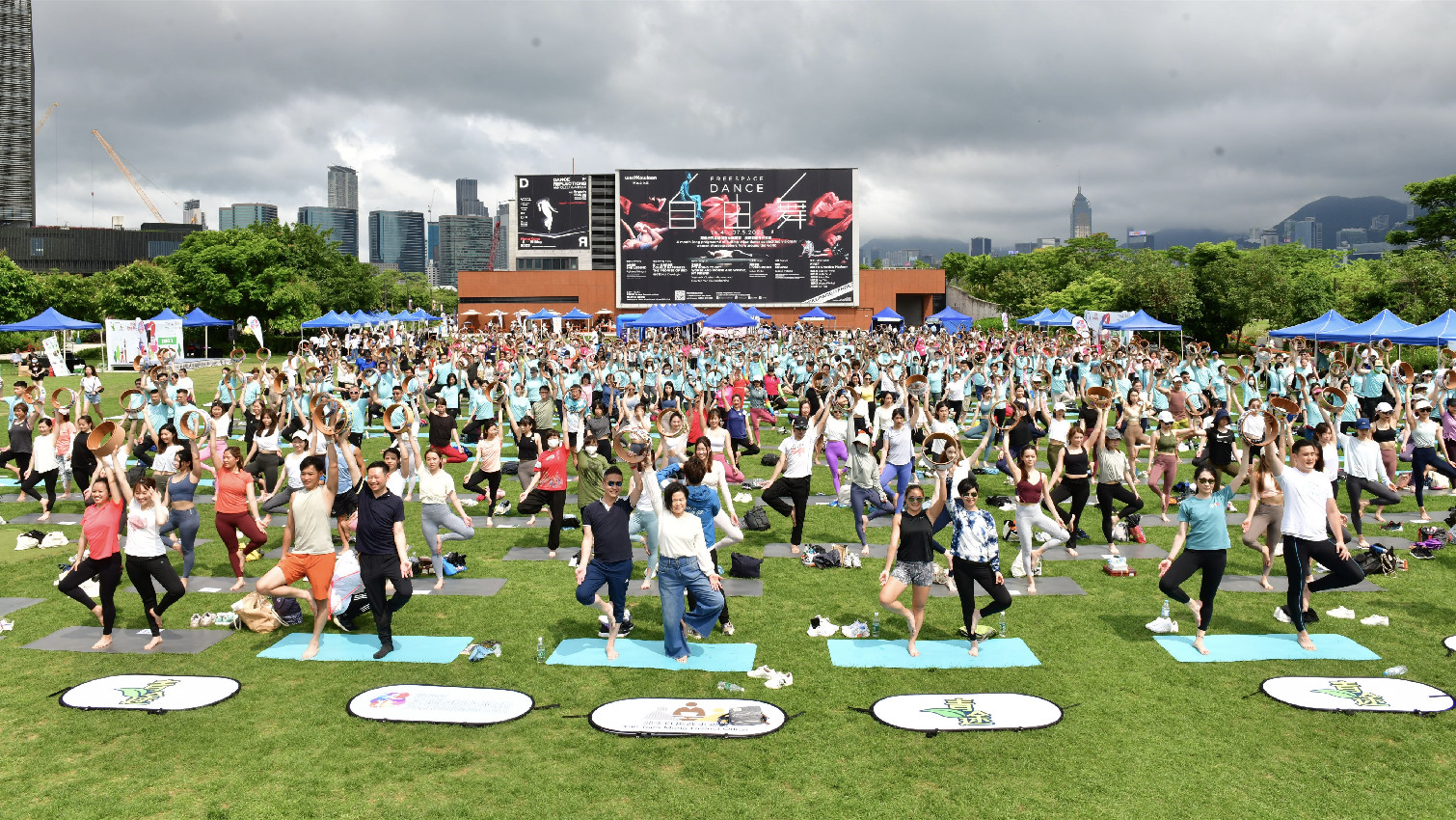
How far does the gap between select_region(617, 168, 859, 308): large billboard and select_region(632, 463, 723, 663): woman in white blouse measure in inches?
2259

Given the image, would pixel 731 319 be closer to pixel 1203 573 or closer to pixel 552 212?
pixel 1203 573

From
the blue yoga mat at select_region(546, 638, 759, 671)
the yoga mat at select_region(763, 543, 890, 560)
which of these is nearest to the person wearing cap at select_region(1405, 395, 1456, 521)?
the yoga mat at select_region(763, 543, 890, 560)

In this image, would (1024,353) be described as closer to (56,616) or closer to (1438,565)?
(1438,565)

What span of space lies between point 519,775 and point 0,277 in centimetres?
5310

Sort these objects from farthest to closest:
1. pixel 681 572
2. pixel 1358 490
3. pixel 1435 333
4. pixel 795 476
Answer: pixel 1435 333 → pixel 795 476 → pixel 1358 490 → pixel 681 572

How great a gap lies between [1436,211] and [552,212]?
5856 centimetres

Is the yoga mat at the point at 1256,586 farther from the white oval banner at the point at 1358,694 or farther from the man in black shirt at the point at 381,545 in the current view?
the man in black shirt at the point at 381,545

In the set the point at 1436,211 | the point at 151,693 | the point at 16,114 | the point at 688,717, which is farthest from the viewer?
the point at 16,114

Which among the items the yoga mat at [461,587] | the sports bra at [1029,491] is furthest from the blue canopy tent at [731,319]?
the sports bra at [1029,491]

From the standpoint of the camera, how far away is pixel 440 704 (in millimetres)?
6309

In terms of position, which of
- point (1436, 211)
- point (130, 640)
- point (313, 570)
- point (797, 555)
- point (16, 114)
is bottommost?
point (130, 640)

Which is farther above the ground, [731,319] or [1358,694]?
[731,319]

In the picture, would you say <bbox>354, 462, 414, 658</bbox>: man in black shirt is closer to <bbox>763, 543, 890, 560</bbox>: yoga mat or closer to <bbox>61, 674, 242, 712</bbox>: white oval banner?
<bbox>61, 674, 242, 712</bbox>: white oval banner

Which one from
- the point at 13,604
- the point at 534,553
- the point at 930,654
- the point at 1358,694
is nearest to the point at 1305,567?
the point at 1358,694
